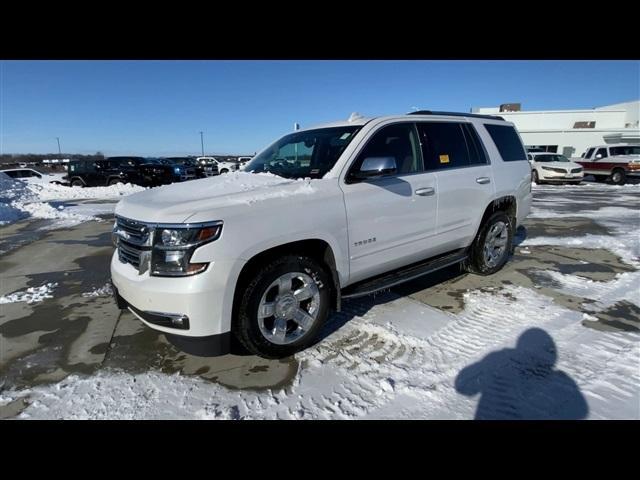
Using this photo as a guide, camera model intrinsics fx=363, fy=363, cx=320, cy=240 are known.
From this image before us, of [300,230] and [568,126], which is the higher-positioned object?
[568,126]

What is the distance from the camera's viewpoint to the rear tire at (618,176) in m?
18.9

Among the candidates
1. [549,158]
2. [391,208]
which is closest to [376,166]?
[391,208]

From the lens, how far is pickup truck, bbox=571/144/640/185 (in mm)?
18625

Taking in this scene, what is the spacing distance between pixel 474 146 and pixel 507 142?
0.89 metres

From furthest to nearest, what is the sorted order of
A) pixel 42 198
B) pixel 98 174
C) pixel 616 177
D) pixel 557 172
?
pixel 98 174 → pixel 616 177 → pixel 557 172 → pixel 42 198

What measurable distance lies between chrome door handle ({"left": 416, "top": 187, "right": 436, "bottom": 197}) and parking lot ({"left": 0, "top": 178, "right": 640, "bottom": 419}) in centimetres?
120

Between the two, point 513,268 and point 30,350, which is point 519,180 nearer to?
point 513,268

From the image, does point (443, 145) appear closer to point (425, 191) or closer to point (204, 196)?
point (425, 191)

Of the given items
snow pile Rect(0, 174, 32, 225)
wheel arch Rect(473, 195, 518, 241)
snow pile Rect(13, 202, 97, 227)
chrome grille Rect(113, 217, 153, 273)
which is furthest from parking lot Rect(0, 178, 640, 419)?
snow pile Rect(0, 174, 32, 225)

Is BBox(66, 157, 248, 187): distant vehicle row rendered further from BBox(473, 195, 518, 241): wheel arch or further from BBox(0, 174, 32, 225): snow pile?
BBox(473, 195, 518, 241): wheel arch

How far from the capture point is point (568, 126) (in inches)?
1364

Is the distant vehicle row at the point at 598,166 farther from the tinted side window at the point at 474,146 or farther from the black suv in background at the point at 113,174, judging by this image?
the black suv in background at the point at 113,174

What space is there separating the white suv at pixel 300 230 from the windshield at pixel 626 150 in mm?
20975
